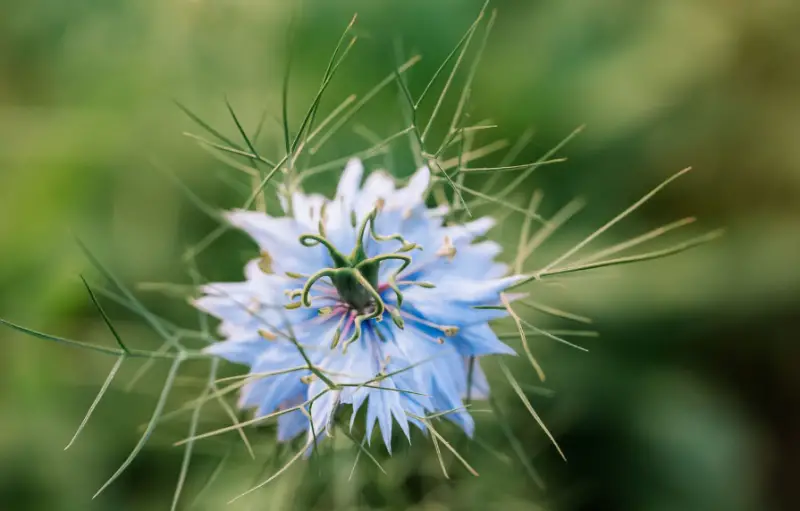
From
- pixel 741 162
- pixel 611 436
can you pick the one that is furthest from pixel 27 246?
pixel 741 162

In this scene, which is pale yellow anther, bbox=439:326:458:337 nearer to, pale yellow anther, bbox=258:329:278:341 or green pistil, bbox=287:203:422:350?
green pistil, bbox=287:203:422:350

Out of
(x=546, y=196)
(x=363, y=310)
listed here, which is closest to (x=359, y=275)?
(x=363, y=310)

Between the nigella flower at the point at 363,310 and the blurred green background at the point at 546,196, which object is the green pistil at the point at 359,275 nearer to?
the nigella flower at the point at 363,310

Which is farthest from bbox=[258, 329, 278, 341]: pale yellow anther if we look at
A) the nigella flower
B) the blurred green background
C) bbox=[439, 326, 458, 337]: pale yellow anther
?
the blurred green background

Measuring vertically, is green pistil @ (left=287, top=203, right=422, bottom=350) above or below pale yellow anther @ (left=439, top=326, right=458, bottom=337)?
above

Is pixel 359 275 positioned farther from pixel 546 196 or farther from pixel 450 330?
pixel 546 196

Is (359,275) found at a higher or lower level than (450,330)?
higher
